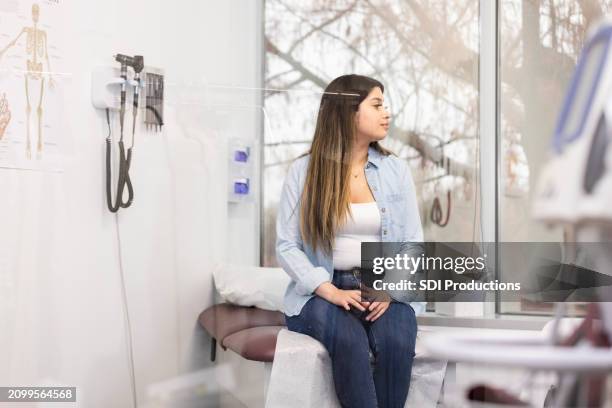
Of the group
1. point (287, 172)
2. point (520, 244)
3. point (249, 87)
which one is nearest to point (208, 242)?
point (287, 172)

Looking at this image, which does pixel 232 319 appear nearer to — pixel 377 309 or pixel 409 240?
pixel 377 309

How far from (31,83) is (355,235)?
38.8 inches

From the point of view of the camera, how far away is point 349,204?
1886 mm

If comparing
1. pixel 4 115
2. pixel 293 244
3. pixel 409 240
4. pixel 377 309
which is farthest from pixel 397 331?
pixel 4 115

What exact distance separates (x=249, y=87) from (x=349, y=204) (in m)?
0.49

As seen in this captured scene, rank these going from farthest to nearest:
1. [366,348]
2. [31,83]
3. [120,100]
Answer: [120,100], [31,83], [366,348]

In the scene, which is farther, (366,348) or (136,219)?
(136,219)

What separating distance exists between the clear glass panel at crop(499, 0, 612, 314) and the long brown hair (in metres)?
0.34

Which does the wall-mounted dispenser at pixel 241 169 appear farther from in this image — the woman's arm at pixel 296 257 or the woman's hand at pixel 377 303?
the woman's hand at pixel 377 303

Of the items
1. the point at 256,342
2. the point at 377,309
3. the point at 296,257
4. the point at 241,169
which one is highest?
the point at 241,169

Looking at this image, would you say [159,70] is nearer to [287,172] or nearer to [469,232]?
[287,172]

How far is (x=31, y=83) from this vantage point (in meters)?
1.96

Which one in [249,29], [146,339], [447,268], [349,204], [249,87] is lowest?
[146,339]

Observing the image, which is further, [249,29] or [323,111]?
[249,29]
